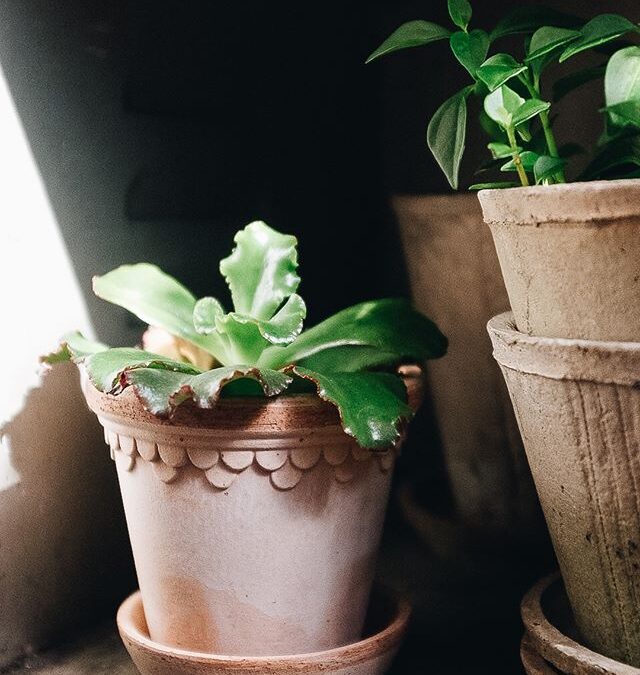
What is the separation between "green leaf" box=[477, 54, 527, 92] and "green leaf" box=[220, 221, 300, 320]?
0.29m

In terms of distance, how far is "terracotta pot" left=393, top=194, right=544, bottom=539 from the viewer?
128 centimetres

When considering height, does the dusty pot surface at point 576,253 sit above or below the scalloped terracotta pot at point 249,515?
above

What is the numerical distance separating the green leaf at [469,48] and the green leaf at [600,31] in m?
0.08

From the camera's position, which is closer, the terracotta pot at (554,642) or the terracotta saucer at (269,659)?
the terracotta pot at (554,642)

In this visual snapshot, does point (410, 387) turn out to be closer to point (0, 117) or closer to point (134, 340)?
point (134, 340)

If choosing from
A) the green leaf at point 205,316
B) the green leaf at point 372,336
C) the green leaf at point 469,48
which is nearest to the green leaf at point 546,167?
the green leaf at point 469,48

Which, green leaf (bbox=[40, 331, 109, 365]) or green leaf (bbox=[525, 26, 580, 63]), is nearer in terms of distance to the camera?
green leaf (bbox=[525, 26, 580, 63])

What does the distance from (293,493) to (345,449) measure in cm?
7

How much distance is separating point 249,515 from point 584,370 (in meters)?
0.37

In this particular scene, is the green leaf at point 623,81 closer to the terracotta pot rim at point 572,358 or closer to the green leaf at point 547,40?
the green leaf at point 547,40

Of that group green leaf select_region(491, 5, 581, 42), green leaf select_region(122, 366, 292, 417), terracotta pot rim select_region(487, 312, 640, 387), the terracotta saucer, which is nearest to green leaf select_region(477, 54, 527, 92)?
green leaf select_region(491, 5, 581, 42)

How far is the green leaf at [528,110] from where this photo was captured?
787mm

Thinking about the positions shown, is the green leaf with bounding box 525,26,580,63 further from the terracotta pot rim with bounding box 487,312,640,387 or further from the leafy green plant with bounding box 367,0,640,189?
the terracotta pot rim with bounding box 487,312,640,387

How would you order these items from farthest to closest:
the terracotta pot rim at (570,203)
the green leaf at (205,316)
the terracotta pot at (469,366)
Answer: the terracotta pot at (469,366)
the green leaf at (205,316)
the terracotta pot rim at (570,203)
